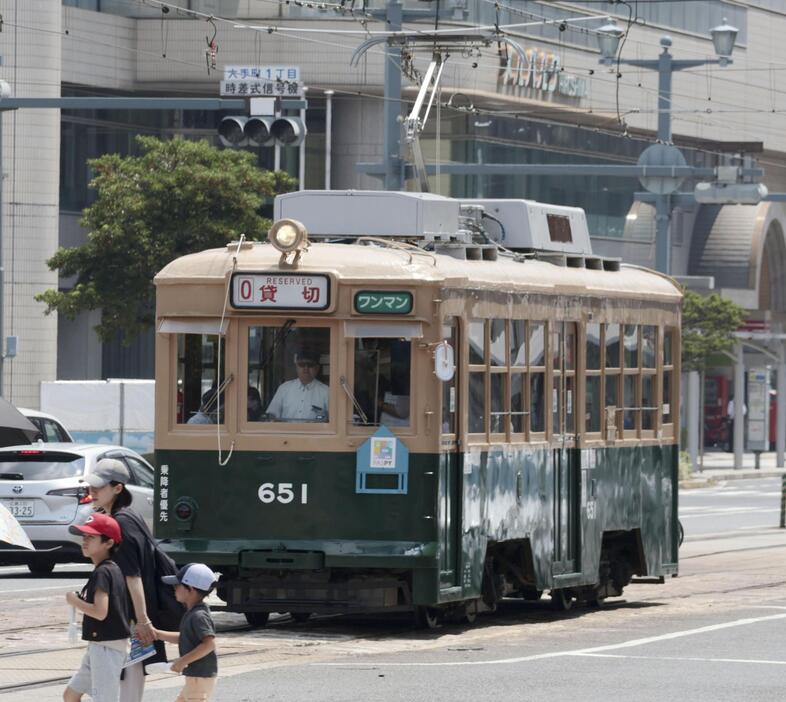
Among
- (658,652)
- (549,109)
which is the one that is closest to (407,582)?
(658,652)

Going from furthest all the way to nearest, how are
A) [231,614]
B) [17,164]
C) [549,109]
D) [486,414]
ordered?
[549,109]
[17,164]
[231,614]
[486,414]

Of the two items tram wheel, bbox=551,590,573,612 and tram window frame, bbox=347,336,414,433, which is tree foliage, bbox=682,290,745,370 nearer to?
tram wheel, bbox=551,590,573,612

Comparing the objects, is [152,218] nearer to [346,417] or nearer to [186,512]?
[186,512]

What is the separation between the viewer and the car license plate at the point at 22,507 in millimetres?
21234

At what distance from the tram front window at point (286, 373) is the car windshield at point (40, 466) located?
701 cm

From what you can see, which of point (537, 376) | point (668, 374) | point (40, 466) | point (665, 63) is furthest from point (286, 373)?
point (665, 63)

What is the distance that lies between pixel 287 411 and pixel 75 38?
35.7 meters

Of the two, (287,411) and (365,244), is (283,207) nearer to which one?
(365,244)

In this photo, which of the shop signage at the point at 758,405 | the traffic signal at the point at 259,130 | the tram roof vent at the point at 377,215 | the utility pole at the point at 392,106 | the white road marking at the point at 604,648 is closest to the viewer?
the white road marking at the point at 604,648

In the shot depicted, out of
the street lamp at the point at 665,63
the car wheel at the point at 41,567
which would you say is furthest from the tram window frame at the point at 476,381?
the street lamp at the point at 665,63

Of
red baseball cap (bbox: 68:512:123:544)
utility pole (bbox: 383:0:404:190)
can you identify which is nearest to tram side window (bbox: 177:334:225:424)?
red baseball cap (bbox: 68:512:123:544)

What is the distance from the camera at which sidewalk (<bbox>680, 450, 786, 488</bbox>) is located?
48.4 m

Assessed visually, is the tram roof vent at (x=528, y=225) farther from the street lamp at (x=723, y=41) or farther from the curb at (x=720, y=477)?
the curb at (x=720, y=477)

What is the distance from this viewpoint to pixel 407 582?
589 inches
